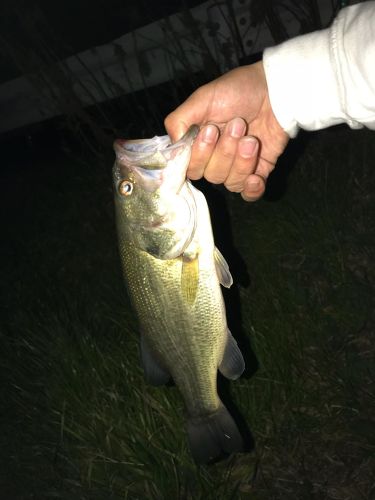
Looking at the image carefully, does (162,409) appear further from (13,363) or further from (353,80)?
(353,80)

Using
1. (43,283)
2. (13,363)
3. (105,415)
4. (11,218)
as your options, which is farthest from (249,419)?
(11,218)

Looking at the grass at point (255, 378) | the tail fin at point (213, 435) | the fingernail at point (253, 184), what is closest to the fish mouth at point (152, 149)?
the fingernail at point (253, 184)

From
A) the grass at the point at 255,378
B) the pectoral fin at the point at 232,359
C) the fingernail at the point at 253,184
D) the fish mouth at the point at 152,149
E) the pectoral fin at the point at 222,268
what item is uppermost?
the fish mouth at the point at 152,149

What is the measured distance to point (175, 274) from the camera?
1931mm

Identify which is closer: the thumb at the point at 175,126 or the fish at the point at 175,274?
the fish at the point at 175,274

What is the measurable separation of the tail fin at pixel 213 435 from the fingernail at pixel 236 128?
121cm

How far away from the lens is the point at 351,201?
13.8ft

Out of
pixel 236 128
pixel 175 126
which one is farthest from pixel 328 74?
pixel 175 126

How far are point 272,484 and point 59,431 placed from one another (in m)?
1.45

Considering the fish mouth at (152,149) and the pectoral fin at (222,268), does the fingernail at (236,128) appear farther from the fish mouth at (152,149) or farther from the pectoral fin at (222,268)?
the pectoral fin at (222,268)

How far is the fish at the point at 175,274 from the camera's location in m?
1.80

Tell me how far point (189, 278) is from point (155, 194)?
36 centimetres

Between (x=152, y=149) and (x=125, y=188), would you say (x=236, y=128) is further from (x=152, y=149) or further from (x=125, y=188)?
(x=125, y=188)

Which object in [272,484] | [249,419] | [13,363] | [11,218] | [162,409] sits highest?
[11,218]
